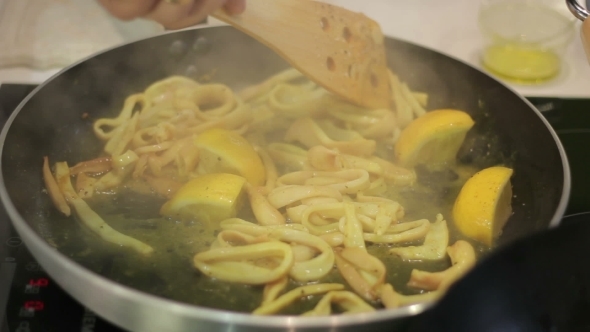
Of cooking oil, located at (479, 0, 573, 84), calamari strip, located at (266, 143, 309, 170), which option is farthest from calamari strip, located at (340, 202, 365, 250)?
cooking oil, located at (479, 0, 573, 84)

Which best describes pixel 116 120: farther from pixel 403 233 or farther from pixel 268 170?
pixel 403 233

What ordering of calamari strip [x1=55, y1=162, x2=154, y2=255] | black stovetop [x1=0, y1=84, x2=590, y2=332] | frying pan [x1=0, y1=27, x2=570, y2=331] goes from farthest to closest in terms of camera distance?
calamari strip [x1=55, y1=162, x2=154, y2=255]
black stovetop [x1=0, y1=84, x2=590, y2=332]
frying pan [x1=0, y1=27, x2=570, y2=331]

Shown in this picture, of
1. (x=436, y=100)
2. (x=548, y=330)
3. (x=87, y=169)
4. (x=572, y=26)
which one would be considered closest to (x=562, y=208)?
(x=548, y=330)

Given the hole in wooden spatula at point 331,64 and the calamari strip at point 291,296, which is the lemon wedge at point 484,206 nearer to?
the calamari strip at point 291,296

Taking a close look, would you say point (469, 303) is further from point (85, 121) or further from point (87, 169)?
point (85, 121)

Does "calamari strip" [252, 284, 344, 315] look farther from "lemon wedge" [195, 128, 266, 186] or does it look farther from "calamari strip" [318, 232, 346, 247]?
"lemon wedge" [195, 128, 266, 186]
